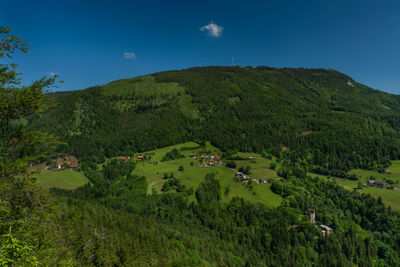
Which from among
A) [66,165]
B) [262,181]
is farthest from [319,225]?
[66,165]

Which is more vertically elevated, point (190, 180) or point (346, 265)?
point (190, 180)

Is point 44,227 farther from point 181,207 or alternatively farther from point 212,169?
point 212,169

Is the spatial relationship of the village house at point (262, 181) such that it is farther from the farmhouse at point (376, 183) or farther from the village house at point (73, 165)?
the village house at point (73, 165)

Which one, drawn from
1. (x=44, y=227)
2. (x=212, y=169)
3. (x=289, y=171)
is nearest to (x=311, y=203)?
(x=289, y=171)

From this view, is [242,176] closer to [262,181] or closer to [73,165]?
[262,181]

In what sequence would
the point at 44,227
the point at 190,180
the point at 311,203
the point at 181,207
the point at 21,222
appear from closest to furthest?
1. the point at 21,222
2. the point at 44,227
3. the point at 181,207
4. the point at 311,203
5. the point at 190,180

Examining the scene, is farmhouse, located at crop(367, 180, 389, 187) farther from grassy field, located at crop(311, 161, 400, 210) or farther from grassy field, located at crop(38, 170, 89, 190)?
grassy field, located at crop(38, 170, 89, 190)
